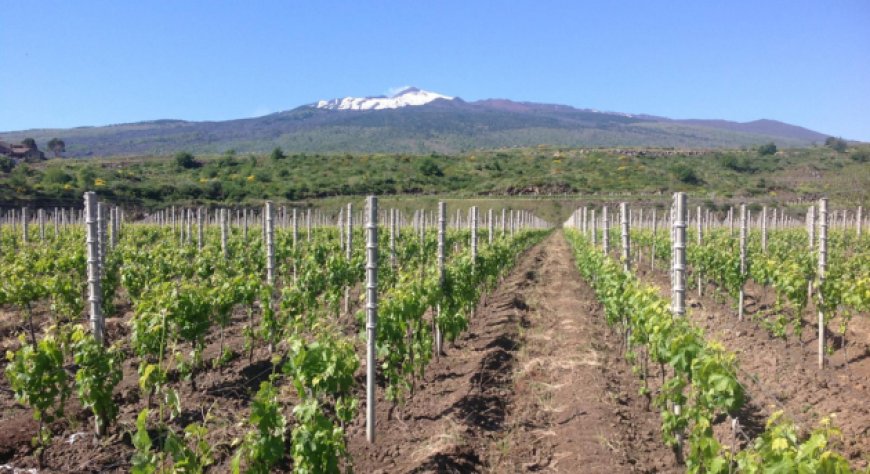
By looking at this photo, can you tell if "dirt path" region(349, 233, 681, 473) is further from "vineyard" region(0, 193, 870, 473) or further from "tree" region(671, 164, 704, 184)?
"tree" region(671, 164, 704, 184)

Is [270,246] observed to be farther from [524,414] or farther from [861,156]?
[861,156]

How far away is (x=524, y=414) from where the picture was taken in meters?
6.50

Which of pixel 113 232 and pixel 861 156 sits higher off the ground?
pixel 861 156

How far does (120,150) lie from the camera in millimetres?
164625

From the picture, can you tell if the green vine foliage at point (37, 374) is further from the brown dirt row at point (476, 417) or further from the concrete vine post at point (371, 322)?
the concrete vine post at point (371, 322)

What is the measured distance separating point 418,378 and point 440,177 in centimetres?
7310

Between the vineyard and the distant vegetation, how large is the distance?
40496mm

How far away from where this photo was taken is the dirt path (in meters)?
5.33

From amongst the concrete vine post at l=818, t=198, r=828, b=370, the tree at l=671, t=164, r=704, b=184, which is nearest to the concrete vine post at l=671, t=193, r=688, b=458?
the concrete vine post at l=818, t=198, r=828, b=370

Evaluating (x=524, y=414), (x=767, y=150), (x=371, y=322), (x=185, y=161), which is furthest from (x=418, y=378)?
(x=767, y=150)

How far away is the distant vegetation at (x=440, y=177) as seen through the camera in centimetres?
5619

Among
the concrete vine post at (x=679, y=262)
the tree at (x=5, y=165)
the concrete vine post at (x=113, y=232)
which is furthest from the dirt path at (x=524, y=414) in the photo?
the tree at (x=5, y=165)

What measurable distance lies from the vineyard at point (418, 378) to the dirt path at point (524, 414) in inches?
1.0

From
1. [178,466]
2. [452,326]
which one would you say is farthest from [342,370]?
[452,326]
